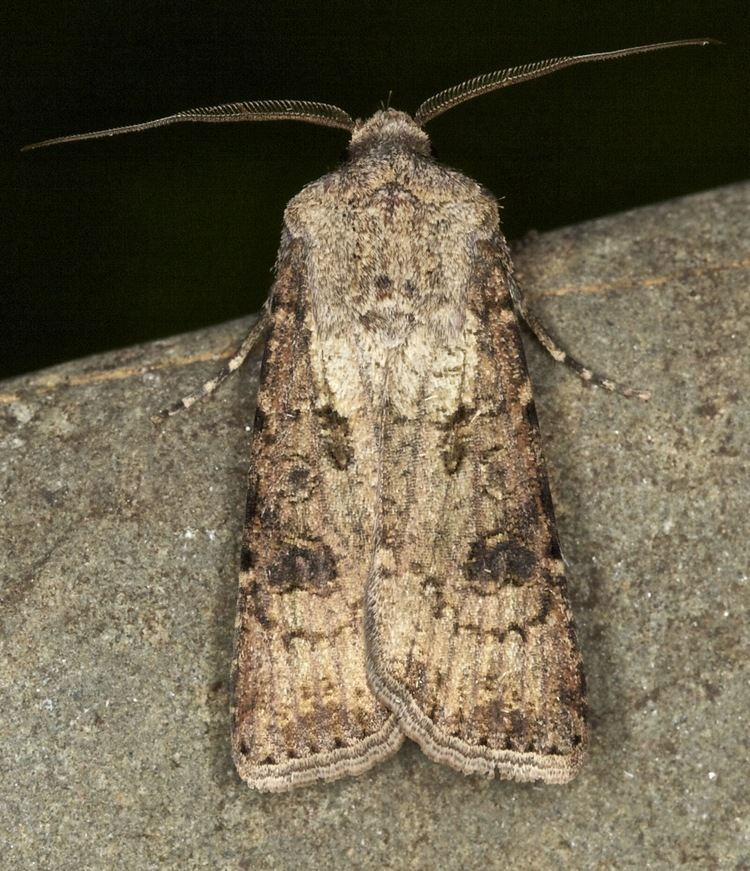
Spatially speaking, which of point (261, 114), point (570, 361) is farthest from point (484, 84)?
point (570, 361)

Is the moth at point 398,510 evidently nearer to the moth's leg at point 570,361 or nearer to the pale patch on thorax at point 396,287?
the pale patch on thorax at point 396,287

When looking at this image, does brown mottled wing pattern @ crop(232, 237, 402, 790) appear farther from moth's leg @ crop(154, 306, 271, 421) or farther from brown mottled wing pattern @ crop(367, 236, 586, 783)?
moth's leg @ crop(154, 306, 271, 421)

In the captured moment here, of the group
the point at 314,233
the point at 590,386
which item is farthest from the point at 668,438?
the point at 314,233

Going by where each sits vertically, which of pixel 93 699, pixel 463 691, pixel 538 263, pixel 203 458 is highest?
pixel 538 263

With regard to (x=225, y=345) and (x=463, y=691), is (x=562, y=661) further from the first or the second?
(x=225, y=345)

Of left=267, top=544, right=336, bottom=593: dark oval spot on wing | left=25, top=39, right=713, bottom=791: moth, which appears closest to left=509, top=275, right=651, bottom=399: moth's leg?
left=25, top=39, right=713, bottom=791: moth

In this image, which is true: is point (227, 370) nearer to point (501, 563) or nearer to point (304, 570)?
point (304, 570)
